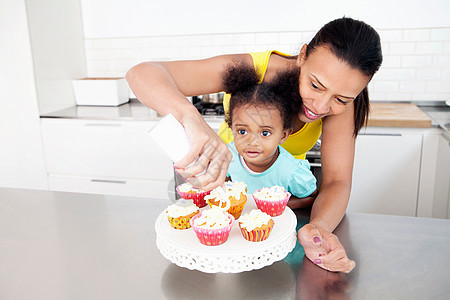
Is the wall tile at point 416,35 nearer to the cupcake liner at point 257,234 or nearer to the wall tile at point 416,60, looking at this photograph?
the wall tile at point 416,60

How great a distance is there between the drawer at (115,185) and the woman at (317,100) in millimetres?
1489

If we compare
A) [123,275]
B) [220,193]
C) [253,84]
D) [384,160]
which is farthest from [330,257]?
[384,160]

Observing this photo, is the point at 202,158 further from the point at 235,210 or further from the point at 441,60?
the point at 441,60

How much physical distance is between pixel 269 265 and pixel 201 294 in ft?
0.50

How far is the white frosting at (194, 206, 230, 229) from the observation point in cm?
71

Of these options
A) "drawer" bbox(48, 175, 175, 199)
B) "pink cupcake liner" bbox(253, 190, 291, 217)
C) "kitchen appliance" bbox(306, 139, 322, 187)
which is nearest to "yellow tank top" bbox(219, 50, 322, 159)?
"pink cupcake liner" bbox(253, 190, 291, 217)

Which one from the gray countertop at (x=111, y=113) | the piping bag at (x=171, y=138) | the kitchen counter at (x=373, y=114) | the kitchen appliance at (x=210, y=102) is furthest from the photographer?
the kitchen appliance at (x=210, y=102)

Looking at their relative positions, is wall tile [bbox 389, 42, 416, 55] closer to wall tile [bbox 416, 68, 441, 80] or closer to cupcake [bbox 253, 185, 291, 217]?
wall tile [bbox 416, 68, 441, 80]

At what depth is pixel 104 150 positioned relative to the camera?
262cm

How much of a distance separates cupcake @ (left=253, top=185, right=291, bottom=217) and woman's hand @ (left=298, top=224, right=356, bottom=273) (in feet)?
0.23

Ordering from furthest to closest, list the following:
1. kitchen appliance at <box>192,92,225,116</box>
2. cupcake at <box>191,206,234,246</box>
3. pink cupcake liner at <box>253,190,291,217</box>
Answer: kitchen appliance at <box>192,92,225,116</box>, pink cupcake liner at <box>253,190,291,217</box>, cupcake at <box>191,206,234,246</box>

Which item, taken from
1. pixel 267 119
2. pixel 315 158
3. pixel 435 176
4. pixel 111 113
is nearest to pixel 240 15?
pixel 111 113

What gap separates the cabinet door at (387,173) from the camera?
7.32 feet

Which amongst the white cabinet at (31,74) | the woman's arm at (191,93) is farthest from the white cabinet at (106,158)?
the woman's arm at (191,93)
